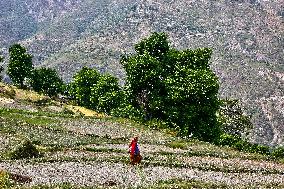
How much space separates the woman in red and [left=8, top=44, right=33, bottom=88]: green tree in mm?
143531

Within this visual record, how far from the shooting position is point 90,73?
184 metres

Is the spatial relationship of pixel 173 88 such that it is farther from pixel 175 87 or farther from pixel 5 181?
pixel 5 181

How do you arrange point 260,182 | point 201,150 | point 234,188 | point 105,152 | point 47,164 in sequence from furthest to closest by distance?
1. point 201,150
2. point 105,152
3. point 47,164
4. point 260,182
5. point 234,188

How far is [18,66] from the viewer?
614 feet

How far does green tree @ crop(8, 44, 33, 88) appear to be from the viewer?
187m

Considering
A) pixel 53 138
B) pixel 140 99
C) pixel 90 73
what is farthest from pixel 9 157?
pixel 90 73

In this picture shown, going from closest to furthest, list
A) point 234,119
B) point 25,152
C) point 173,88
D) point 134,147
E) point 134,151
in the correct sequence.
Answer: point 134,147, point 134,151, point 25,152, point 173,88, point 234,119

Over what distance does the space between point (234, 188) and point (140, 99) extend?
228 ft

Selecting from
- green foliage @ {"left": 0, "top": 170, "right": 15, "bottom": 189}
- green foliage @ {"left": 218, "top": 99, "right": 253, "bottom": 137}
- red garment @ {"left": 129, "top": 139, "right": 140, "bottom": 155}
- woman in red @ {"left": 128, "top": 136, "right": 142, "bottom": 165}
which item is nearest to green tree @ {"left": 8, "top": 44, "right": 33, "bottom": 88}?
green foliage @ {"left": 218, "top": 99, "right": 253, "bottom": 137}

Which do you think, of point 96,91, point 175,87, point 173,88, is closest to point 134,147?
point 175,87

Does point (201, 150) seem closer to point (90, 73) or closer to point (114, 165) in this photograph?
point (114, 165)

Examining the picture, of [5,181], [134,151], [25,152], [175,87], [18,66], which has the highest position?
[18,66]

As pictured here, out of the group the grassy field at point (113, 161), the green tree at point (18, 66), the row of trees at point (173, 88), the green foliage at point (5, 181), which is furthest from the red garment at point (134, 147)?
the green tree at point (18, 66)

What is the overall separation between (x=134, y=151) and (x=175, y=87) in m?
53.4
